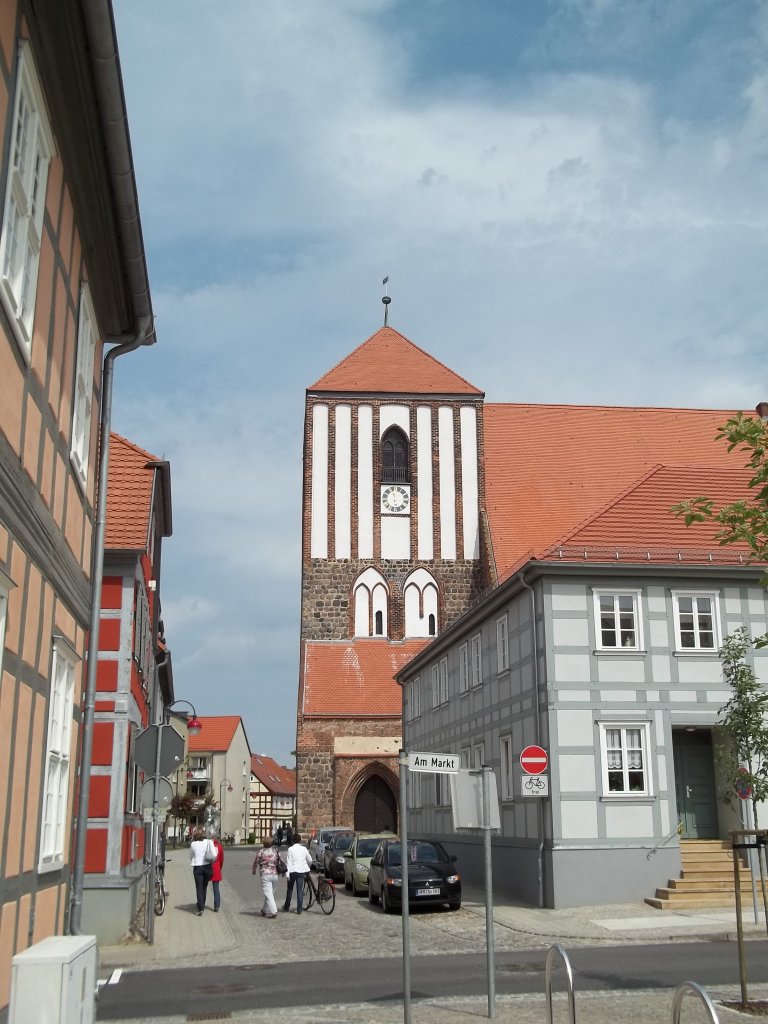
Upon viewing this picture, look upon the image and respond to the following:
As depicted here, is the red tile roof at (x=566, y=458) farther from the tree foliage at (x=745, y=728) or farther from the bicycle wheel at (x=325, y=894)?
the tree foliage at (x=745, y=728)

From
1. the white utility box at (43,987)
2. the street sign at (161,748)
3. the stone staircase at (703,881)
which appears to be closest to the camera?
the white utility box at (43,987)

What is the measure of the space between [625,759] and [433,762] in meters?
12.7

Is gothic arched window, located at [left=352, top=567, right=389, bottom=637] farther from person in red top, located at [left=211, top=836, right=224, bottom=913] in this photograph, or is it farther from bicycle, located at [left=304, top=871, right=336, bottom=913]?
bicycle, located at [left=304, top=871, right=336, bottom=913]

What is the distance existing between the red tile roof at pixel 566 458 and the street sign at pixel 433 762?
3105 cm

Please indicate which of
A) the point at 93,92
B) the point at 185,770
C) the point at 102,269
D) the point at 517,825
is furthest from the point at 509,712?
the point at 185,770

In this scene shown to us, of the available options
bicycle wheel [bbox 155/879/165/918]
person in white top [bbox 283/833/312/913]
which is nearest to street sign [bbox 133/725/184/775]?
bicycle wheel [bbox 155/879/165/918]

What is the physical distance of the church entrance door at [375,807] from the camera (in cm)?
4319

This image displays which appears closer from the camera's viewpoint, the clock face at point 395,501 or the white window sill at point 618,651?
the white window sill at point 618,651

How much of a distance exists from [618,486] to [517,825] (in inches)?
937

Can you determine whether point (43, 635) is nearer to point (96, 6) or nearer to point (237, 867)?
point (96, 6)

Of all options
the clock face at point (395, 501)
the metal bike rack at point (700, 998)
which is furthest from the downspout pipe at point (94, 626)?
the clock face at point (395, 501)

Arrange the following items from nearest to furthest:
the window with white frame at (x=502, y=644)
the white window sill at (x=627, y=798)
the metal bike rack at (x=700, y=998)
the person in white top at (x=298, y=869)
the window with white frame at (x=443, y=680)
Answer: the metal bike rack at (x=700, y=998) < the white window sill at (x=627, y=798) < the person in white top at (x=298, y=869) < the window with white frame at (x=502, y=644) < the window with white frame at (x=443, y=680)

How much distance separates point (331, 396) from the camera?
45.5 meters

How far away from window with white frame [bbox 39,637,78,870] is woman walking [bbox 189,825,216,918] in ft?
37.7
